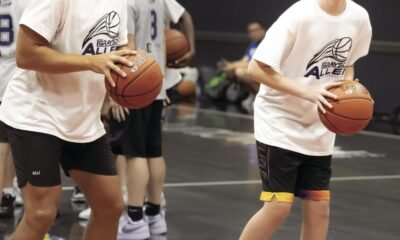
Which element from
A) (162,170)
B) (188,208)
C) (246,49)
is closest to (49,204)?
(162,170)

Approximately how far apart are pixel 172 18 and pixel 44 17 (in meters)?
2.68

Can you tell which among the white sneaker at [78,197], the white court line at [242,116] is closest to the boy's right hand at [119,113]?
the white sneaker at [78,197]

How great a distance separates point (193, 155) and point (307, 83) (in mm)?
5557

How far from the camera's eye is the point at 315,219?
4867 millimetres

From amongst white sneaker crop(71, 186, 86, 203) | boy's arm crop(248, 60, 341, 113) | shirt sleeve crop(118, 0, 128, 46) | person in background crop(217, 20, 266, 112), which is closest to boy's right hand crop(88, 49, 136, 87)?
shirt sleeve crop(118, 0, 128, 46)

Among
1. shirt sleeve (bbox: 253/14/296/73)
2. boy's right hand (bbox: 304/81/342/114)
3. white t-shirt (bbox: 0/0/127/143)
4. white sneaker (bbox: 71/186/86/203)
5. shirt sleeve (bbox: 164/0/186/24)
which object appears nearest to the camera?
white t-shirt (bbox: 0/0/127/143)

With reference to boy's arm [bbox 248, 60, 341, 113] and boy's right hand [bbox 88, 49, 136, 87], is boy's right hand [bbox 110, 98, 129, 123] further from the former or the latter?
boy's right hand [bbox 88, 49, 136, 87]

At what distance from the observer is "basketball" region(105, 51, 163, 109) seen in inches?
167

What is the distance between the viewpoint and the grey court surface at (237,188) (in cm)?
669

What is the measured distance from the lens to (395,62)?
48.2 feet

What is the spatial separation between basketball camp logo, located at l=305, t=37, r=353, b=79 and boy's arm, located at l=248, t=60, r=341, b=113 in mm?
155

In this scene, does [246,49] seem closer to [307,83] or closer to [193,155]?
[193,155]

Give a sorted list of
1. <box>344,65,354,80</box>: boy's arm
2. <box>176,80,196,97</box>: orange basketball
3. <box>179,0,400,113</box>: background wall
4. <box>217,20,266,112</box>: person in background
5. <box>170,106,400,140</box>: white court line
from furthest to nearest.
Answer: <box>176,80,196,97</box>: orange basketball → <box>217,20,266,112</box>: person in background → <box>179,0,400,113</box>: background wall → <box>170,106,400,140</box>: white court line → <box>344,65,354,80</box>: boy's arm

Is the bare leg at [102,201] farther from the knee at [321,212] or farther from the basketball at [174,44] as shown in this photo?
the basketball at [174,44]
